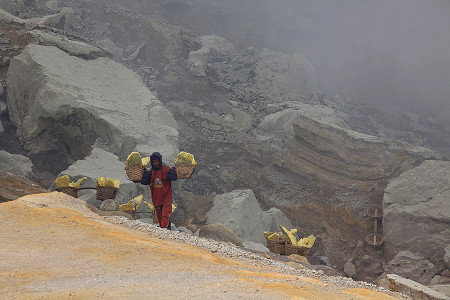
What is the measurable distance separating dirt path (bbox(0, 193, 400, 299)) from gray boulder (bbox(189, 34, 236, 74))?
1468 cm

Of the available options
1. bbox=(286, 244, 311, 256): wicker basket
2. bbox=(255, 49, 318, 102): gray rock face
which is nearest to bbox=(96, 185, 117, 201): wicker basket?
bbox=(286, 244, 311, 256): wicker basket

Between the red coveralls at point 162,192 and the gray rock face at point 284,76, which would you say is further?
the gray rock face at point 284,76

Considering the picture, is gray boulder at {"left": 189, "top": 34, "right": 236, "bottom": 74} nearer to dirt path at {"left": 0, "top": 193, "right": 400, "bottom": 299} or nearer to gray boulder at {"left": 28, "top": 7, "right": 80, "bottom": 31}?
gray boulder at {"left": 28, "top": 7, "right": 80, "bottom": 31}

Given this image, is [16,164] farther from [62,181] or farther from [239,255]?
[239,255]

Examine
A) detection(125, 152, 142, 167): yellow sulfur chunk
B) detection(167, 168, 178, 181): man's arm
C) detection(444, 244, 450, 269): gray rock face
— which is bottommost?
detection(444, 244, 450, 269): gray rock face

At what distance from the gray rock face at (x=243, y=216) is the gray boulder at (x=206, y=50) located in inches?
318

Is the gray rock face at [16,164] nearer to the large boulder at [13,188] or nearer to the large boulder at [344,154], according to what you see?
the large boulder at [13,188]

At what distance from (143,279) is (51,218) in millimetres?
1837

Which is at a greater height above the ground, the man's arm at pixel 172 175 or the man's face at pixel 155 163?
the man's face at pixel 155 163

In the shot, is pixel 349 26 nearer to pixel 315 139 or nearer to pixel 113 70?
pixel 315 139

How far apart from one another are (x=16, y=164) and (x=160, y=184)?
4.88m

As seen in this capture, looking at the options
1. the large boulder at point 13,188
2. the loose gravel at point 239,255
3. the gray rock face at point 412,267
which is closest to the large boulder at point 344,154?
the gray rock face at point 412,267

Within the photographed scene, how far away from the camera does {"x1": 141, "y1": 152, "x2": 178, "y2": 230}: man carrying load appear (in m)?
5.59

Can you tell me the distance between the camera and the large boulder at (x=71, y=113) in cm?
1026
